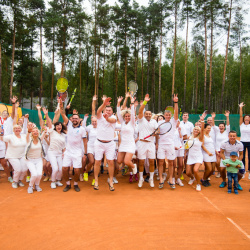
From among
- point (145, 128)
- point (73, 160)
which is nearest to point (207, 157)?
point (145, 128)

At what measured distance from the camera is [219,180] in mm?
7426

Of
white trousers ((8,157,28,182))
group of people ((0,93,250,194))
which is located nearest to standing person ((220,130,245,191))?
group of people ((0,93,250,194))

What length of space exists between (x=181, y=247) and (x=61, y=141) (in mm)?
4452

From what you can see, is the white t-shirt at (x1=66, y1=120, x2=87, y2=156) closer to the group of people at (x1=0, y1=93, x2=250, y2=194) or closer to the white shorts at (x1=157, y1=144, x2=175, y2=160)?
the group of people at (x1=0, y1=93, x2=250, y2=194)

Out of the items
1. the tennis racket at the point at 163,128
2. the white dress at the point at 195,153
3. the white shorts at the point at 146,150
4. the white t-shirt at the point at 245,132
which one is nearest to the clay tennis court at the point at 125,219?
the white dress at the point at 195,153

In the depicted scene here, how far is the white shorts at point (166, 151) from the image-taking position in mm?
6281

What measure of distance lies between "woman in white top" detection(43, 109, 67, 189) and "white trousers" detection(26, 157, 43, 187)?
1.18ft

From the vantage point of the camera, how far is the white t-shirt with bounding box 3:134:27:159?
20.7ft

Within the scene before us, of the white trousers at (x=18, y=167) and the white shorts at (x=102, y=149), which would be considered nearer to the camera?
the white shorts at (x=102, y=149)

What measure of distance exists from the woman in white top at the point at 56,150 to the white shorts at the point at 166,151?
9.68 feet

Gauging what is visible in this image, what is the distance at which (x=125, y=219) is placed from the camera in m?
4.28

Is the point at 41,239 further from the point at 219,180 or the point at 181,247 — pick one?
the point at 219,180

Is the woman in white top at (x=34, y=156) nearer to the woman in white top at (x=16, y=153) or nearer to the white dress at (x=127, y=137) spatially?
the woman in white top at (x=16, y=153)

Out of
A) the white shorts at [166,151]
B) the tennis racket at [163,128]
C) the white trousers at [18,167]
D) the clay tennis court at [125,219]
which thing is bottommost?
Result: the clay tennis court at [125,219]
